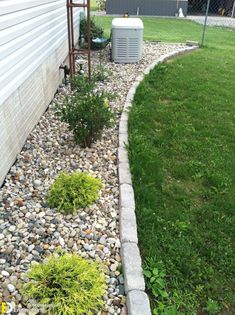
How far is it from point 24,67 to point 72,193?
1.75m

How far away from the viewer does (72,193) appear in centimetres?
283

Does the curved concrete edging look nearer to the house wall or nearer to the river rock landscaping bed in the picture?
the river rock landscaping bed

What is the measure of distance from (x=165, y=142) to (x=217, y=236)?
65.9 inches

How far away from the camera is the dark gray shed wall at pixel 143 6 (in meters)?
21.0

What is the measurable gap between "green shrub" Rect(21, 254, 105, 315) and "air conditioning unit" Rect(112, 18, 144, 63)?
5956 millimetres

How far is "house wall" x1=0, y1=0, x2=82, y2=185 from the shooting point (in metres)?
3.14

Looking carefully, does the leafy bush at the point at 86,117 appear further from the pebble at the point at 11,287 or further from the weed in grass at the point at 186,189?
the pebble at the point at 11,287

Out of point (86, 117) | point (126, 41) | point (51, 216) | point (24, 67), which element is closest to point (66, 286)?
point (51, 216)

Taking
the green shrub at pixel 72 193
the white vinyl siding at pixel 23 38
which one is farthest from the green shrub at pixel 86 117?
the green shrub at pixel 72 193

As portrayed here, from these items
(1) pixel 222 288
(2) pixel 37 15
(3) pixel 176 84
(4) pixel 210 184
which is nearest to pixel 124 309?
(1) pixel 222 288

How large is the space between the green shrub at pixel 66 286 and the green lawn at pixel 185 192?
406 millimetres

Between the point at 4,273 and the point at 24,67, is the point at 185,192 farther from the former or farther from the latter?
the point at 24,67

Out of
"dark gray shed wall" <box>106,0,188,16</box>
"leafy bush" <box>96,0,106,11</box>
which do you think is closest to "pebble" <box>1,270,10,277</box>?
"dark gray shed wall" <box>106,0,188,16</box>

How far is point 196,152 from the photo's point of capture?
159 inches
